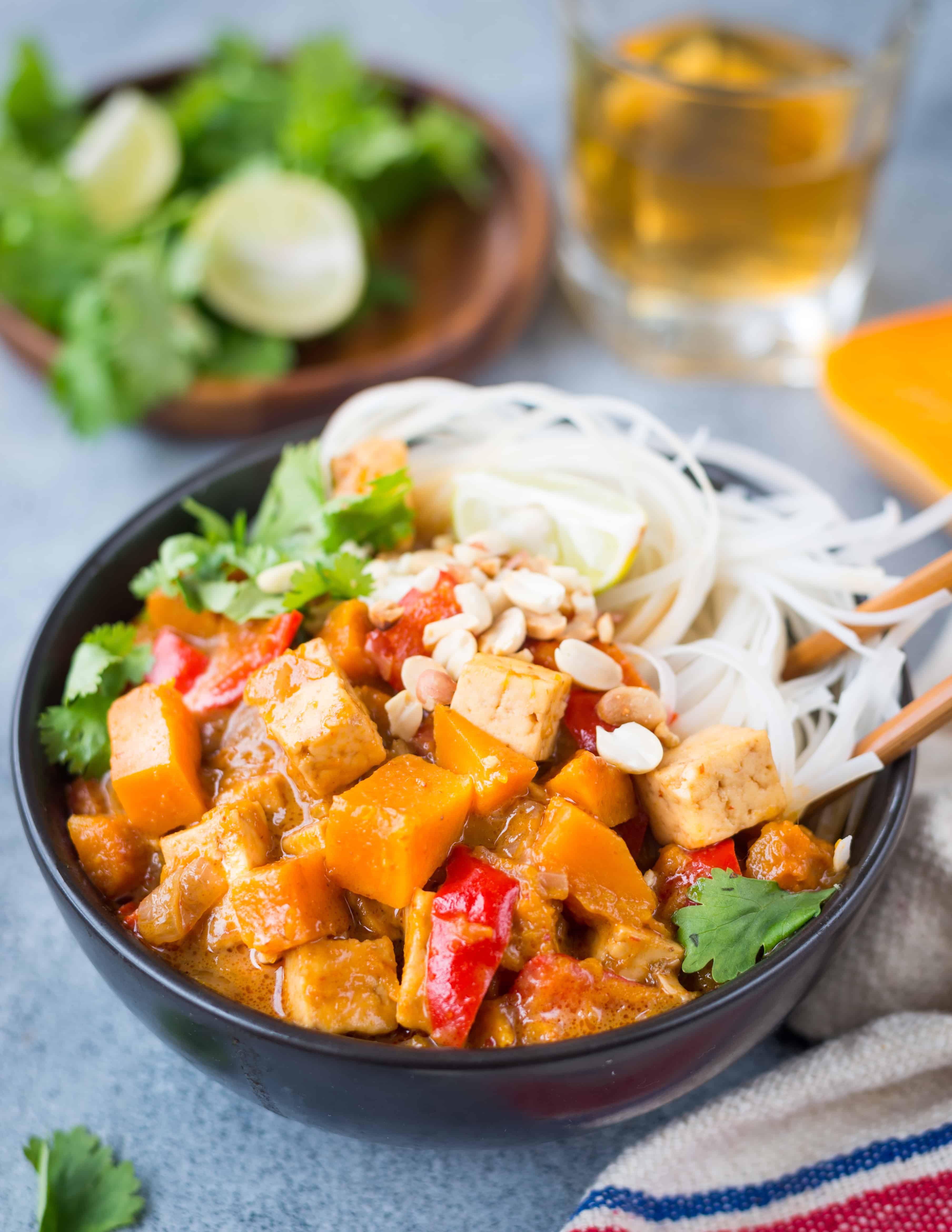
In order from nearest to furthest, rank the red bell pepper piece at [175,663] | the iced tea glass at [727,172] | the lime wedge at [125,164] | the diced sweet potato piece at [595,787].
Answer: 1. the diced sweet potato piece at [595,787]
2. the red bell pepper piece at [175,663]
3. the iced tea glass at [727,172]
4. the lime wedge at [125,164]

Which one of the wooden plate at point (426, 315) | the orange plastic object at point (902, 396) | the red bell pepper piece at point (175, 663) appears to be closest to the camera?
the red bell pepper piece at point (175, 663)

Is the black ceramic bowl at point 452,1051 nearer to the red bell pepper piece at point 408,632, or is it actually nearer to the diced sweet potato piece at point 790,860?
the diced sweet potato piece at point 790,860

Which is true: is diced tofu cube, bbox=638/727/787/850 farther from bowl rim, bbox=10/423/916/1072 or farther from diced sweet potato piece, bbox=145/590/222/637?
diced sweet potato piece, bbox=145/590/222/637

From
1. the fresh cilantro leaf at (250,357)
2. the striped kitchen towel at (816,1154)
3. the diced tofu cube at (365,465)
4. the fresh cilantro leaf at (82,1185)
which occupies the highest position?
the diced tofu cube at (365,465)

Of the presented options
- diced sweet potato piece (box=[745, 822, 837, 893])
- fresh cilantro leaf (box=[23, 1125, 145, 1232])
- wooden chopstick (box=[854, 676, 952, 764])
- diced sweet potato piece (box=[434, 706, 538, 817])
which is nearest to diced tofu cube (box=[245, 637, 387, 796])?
diced sweet potato piece (box=[434, 706, 538, 817])

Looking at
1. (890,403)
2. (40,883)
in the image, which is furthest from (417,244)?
(40,883)

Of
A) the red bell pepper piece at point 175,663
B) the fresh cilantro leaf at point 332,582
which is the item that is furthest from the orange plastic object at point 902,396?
the red bell pepper piece at point 175,663
